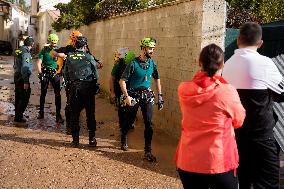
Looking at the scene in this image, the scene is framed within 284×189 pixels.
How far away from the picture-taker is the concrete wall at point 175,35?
6605mm

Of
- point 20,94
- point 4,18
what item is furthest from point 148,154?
point 4,18

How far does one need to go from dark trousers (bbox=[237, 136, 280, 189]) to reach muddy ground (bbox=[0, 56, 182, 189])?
190 centimetres

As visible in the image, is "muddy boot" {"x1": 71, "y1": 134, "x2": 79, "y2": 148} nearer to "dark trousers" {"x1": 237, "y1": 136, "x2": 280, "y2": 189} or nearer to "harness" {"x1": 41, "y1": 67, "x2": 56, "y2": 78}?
"harness" {"x1": 41, "y1": 67, "x2": 56, "y2": 78}

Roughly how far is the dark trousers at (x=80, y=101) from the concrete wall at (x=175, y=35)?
1593mm

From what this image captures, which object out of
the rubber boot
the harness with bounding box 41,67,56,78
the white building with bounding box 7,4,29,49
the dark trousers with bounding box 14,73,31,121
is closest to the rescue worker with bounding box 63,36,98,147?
the rubber boot

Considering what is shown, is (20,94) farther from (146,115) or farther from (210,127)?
(210,127)

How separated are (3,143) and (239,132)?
15.7 ft

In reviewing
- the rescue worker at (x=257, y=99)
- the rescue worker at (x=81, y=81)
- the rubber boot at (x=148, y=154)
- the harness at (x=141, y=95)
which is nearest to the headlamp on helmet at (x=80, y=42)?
the rescue worker at (x=81, y=81)

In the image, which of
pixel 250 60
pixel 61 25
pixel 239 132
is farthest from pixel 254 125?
pixel 61 25

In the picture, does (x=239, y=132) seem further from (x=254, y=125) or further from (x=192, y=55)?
(x=192, y=55)

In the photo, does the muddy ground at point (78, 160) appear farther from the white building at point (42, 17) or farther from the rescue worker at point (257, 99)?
the white building at point (42, 17)

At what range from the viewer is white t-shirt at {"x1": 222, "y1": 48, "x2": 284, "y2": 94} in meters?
3.41

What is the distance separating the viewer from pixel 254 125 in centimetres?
348

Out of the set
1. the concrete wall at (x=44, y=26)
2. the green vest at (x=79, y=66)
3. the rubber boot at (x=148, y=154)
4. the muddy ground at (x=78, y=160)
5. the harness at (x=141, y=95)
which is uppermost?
the concrete wall at (x=44, y=26)
